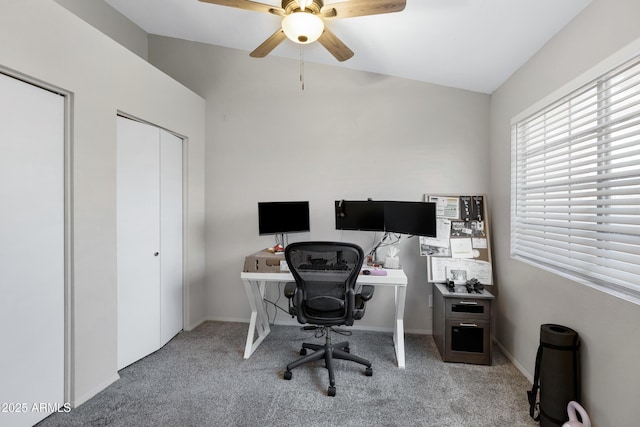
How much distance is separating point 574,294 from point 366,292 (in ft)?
4.32

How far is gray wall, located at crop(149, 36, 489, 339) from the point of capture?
3.06 m

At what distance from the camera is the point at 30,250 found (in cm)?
175

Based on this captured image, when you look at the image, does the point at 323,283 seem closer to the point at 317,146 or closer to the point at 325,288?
the point at 325,288

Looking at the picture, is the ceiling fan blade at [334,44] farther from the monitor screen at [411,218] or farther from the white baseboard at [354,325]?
the white baseboard at [354,325]

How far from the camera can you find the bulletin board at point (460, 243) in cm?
285

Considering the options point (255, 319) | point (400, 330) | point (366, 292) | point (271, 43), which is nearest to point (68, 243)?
point (255, 319)

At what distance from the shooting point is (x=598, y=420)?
159cm

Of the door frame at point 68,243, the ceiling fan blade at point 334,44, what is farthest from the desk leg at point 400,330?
the door frame at point 68,243

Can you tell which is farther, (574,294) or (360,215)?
(360,215)

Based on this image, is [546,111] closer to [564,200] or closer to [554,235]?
[564,200]

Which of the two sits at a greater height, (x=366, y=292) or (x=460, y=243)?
(x=460, y=243)

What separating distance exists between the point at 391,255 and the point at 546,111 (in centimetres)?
165

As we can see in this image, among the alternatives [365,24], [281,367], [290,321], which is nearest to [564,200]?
[365,24]

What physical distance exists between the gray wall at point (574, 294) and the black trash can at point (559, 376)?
0.06 meters
